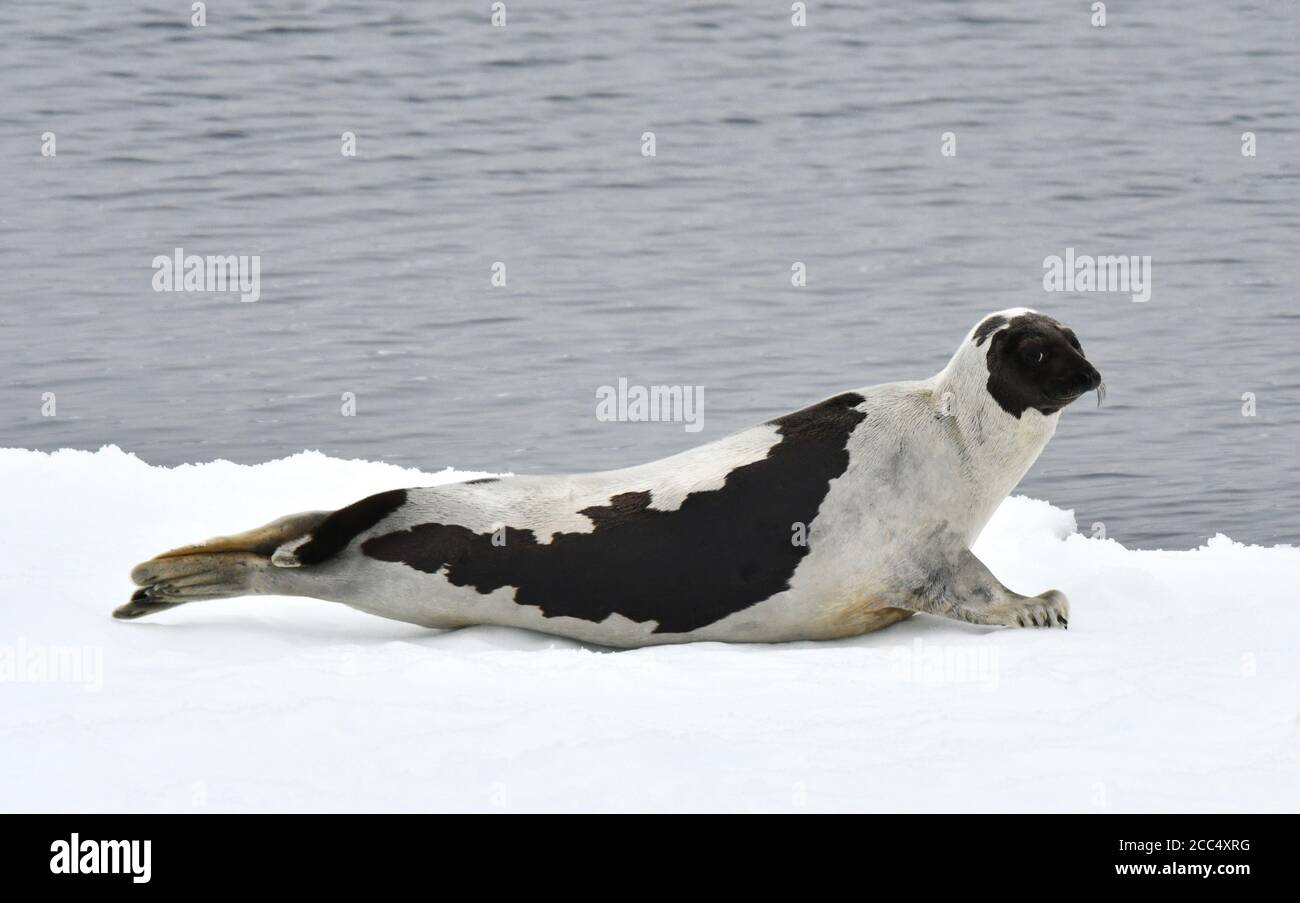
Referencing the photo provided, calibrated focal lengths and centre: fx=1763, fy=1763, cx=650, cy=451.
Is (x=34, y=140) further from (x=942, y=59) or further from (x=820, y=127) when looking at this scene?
(x=942, y=59)

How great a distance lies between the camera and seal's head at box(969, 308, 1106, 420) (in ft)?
22.9

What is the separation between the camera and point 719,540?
22.0ft

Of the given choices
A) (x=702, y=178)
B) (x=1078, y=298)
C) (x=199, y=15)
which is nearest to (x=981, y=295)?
(x=1078, y=298)

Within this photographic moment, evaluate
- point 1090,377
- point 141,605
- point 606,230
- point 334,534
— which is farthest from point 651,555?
point 606,230

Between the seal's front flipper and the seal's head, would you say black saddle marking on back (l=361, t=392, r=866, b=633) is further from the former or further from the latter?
the seal's head

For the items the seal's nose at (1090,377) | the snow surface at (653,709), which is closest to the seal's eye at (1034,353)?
the seal's nose at (1090,377)

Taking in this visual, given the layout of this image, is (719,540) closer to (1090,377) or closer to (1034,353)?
(1034,353)

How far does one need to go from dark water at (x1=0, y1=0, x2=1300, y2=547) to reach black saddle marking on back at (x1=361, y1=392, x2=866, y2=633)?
10.3ft

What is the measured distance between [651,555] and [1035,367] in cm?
173

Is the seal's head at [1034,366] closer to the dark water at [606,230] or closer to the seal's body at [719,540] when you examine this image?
the seal's body at [719,540]

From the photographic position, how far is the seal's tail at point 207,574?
684cm

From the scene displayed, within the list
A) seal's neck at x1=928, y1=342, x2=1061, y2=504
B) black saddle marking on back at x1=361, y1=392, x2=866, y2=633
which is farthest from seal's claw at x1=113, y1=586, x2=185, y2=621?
seal's neck at x1=928, y1=342, x2=1061, y2=504

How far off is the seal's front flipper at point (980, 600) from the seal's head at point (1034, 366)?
0.70m

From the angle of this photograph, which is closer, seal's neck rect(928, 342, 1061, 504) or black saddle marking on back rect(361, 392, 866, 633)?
black saddle marking on back rect(361, 392, 866, 633)
